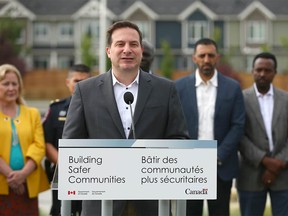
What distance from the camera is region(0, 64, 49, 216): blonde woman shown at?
23.4 ft

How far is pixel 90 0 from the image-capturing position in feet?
207

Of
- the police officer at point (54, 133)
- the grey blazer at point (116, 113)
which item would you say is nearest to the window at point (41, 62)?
the police officer at point (54, 133)

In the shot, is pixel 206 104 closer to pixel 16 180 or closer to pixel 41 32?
pixel 16 180

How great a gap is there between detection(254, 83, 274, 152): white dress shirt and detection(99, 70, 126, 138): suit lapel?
2779 mm

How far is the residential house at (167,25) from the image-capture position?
60312 millimetres

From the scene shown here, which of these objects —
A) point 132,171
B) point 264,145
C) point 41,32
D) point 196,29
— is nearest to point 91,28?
point 41,32

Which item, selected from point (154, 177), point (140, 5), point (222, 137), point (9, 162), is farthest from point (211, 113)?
point (140, 5)

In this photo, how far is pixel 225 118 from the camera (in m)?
7.32

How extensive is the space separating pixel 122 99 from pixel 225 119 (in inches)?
98.3

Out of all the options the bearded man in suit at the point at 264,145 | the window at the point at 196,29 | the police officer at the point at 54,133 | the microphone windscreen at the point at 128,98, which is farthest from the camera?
the window at the point at 196,29

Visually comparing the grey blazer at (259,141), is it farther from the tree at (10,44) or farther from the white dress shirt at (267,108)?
the tree at (10,44)

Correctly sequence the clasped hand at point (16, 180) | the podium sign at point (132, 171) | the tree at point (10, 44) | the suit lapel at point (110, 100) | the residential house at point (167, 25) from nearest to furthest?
the podium sign at point (132, 171), the suit lapel at point (110, 100), the clasped hand at point (16, 180), the tree at point (10, 44), the residential house at point (167, 25)

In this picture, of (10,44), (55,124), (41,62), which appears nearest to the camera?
(55,124)

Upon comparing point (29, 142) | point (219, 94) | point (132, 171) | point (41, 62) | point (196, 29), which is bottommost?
point (132, 171)
